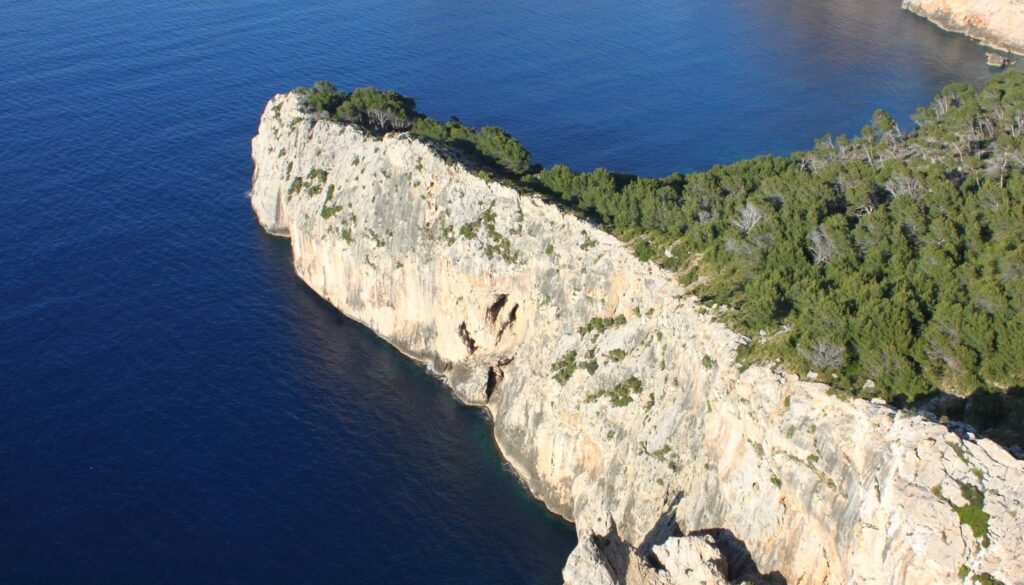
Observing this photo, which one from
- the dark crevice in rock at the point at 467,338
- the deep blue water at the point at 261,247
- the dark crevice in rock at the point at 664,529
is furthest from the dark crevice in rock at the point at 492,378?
the dark crevice in rock at the point at 664,529

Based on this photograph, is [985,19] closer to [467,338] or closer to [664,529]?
[467,338]

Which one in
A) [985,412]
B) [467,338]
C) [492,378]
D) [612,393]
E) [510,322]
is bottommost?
[492,378]

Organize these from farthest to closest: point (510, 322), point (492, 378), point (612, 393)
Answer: point (492, 378) < point (510, 322) < point (612, 393)

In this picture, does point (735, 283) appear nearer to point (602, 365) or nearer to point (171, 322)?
point (602, 365)

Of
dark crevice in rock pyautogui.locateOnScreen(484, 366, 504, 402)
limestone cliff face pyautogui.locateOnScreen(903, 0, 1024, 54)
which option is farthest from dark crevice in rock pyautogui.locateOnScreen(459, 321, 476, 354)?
limestone cliff face pyautogui.locateOnScreen(903, 0, 1024, 54)

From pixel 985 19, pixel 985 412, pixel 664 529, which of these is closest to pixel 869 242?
pixel 985 412

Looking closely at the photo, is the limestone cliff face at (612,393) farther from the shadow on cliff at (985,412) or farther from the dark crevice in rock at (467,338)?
the shadow on cliff at (985,412)
